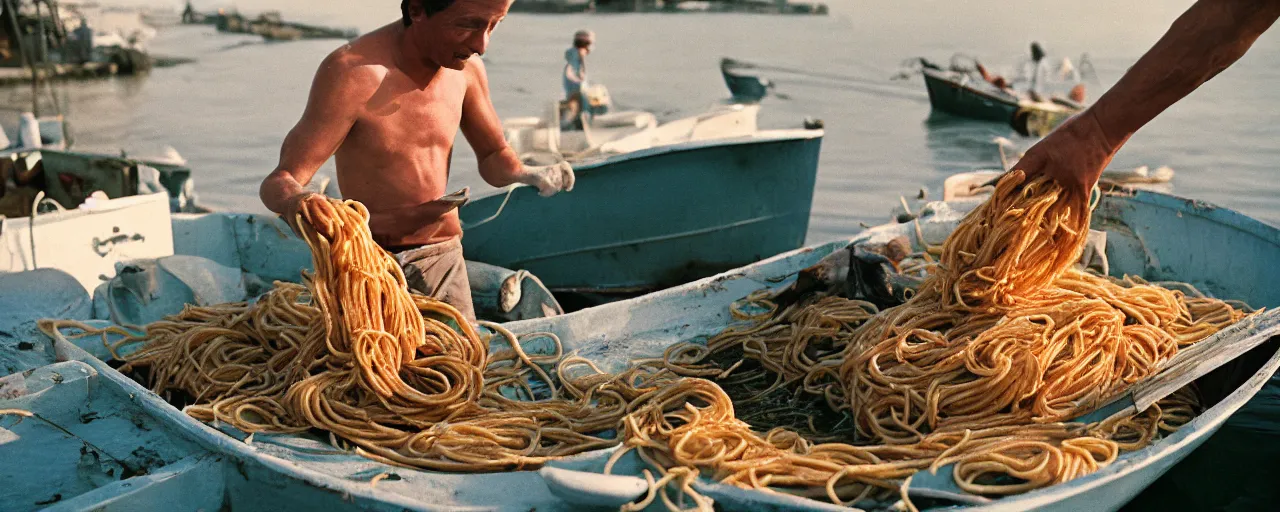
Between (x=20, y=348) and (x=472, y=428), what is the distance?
9.73ft

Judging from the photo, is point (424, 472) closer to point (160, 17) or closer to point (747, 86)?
point (747, 86)

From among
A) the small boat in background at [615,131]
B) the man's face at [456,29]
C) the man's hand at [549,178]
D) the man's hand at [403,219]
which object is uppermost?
the man's face at [456,29]

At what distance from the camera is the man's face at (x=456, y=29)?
13.0 feet

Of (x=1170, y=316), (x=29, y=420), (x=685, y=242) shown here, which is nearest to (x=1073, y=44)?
(x=685, y=242)

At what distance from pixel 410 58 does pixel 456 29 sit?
0.30 meters

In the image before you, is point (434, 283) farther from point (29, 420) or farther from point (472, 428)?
point (29, 420)

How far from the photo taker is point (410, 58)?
4.17 meters

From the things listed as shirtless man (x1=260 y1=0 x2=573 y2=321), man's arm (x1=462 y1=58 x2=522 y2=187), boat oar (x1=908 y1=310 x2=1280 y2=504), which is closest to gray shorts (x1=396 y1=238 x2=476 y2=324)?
shirtless man (x1=260 y1=0 x2=573 y2=321)

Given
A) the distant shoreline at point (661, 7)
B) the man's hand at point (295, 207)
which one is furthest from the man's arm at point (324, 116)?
the distant shoreline at point (661, 7)

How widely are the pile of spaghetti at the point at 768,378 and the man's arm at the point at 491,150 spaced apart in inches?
28.8

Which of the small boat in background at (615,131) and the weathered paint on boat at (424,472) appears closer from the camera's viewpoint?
the weathered paint on boat at (424,472)

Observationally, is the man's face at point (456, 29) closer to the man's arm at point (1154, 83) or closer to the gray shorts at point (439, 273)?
the gray shorts at point (439, 273)

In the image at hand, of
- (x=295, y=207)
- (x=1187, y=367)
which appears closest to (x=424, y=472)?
(x=295, y=207)

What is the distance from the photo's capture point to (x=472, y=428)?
3639mm
